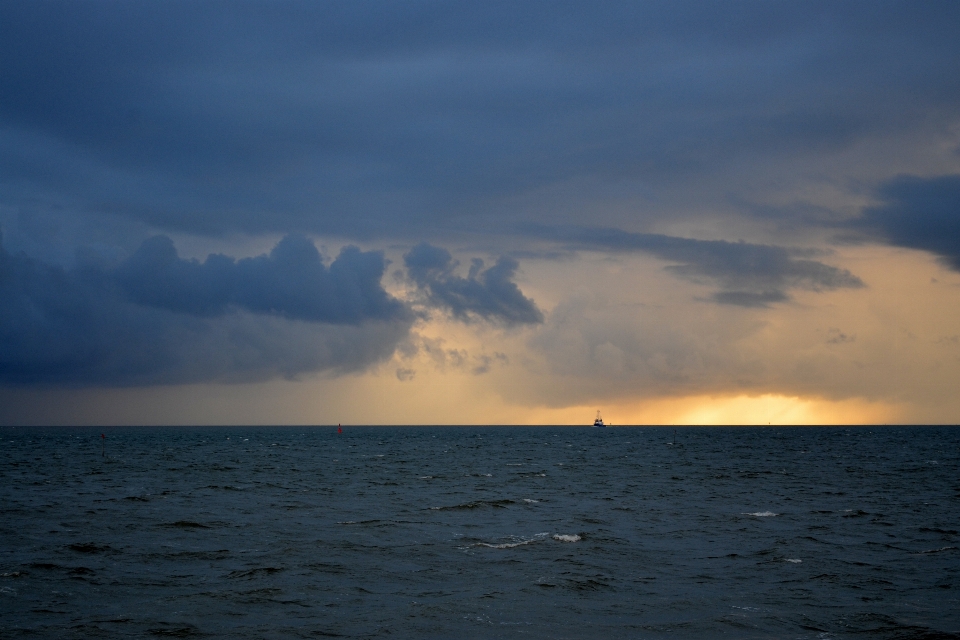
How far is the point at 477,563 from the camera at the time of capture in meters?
31.2

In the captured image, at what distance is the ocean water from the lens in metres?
22.9

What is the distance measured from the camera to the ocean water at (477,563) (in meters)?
22.9

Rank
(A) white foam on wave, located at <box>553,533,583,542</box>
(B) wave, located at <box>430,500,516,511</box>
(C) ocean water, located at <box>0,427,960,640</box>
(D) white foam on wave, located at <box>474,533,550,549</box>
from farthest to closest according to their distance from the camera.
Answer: (B) wave, located at <box>430,500,516,511</box> < (A) white foam on wave, located at <box>553,533,583,542</box> < (D) white foam on wave, located at <box>474,533,550,549</box> < (C) ocean water, located at <box>0,427,960,640</box>

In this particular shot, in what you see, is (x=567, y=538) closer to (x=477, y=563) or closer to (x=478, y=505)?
(x=477, y=563)

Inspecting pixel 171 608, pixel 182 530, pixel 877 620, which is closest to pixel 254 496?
pixel 182 530

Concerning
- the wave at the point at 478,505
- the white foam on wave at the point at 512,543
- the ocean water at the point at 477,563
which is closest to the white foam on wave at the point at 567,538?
the ocean water at the point at 477,563

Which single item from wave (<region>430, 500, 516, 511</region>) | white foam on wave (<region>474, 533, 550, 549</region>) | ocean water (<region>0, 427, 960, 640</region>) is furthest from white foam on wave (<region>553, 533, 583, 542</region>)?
wave (<region>430, 500, 516, 511</region>)

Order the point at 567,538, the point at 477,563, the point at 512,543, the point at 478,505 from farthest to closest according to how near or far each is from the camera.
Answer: the point at 478,505 → the point at 567,538 → the point at 512,543 → the point at 477,563

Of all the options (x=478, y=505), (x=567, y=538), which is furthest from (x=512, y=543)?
(x=478, y=505)

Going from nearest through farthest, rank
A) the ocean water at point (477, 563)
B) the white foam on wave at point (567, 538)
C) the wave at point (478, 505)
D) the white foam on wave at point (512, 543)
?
the ocean water at point (477, 563)
the white foam on wave at point (512, 543)
the white foam on wave at point (567, 538)
the wave at point (478, 505)

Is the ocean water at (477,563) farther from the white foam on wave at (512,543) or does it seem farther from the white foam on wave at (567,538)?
the white foam on wave at (512,543)

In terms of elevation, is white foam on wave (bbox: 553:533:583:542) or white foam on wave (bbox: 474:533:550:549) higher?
white foam on wave (bbox: 553:533:583:542)

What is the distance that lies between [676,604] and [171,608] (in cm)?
1577

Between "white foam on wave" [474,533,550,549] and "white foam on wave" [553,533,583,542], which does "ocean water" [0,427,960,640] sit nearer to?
"white foam on wave" [553,533,583,542]
